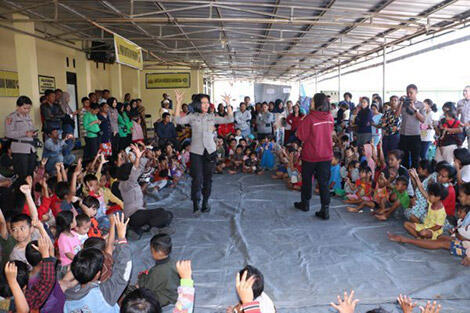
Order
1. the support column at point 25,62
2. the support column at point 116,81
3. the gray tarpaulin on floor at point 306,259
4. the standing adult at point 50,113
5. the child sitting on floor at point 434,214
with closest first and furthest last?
1. the gray tarpaulin on floor at point 306,259
2. the child sitting on floor at point 434,214
3. the standing adult at point 50,113
4. the support column at point 25,62
5. the support column at point 116,81

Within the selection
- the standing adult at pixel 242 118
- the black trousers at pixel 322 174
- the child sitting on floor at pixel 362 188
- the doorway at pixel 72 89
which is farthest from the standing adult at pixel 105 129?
the child sitting on floor at pixel 362 188

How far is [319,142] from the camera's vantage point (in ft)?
15.7

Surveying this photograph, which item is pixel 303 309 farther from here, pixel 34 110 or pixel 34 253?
pixel 34 110

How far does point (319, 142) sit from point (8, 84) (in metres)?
6.71

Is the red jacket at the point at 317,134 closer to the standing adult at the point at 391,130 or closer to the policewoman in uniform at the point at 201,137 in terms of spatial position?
the policewoman in uniform at the point at 201,137

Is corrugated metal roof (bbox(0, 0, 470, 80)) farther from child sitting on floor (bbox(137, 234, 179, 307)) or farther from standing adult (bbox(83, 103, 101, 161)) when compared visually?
child sitting on floor (bbox(137, 234, 179, 307))

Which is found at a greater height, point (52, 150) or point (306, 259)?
point (52, 150)

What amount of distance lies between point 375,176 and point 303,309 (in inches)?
124

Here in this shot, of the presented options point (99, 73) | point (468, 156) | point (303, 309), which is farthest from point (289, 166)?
point (99, 73)

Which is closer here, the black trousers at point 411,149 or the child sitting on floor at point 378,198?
the child sitting on floor at point 378,198

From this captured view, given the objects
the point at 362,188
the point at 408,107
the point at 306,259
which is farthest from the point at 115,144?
the point at 306,259

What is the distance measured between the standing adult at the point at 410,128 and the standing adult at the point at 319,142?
1901 mm

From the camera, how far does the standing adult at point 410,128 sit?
5.95 m

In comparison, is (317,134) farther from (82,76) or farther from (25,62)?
(82,76)
